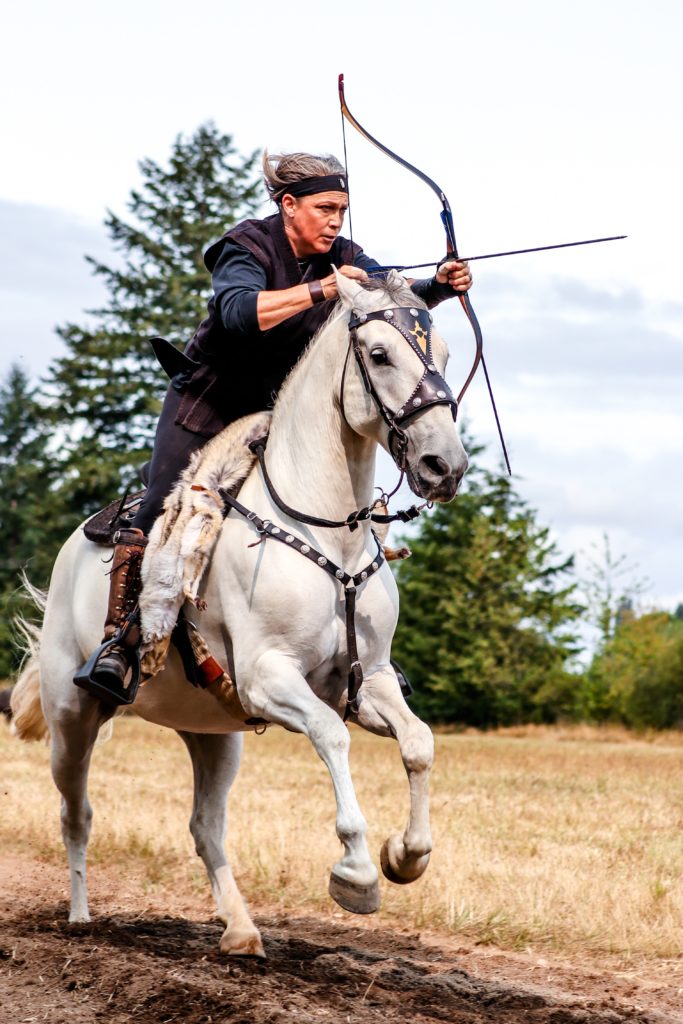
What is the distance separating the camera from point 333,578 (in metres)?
5.75

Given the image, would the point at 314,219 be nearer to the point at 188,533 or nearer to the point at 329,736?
the point at 188,533

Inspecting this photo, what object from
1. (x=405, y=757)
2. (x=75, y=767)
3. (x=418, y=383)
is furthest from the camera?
(x=75, y=767)

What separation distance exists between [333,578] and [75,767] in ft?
9.42

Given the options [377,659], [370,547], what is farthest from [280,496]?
[377,659]

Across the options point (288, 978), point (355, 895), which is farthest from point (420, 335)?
point (288, 978)

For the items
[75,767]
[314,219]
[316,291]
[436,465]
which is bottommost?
[75,767]

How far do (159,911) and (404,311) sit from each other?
203 inches

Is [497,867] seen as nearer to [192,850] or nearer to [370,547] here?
[192,850]

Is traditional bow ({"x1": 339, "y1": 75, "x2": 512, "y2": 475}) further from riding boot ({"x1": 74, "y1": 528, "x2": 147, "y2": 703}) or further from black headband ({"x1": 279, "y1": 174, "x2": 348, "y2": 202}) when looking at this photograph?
riding boot ({"x1": 74, "y1": 528, "x2": 147, "y2": 703})

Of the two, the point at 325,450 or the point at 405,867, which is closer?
the point at 405,867

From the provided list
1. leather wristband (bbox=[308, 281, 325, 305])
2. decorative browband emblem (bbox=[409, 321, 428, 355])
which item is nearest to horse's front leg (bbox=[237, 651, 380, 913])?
decorative browband emblem (bbox=[409, 321, 428, 355])

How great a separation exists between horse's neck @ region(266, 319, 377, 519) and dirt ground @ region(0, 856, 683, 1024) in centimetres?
219

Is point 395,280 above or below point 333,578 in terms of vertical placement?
above

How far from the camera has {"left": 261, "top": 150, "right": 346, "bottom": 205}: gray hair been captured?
20.8 feet
